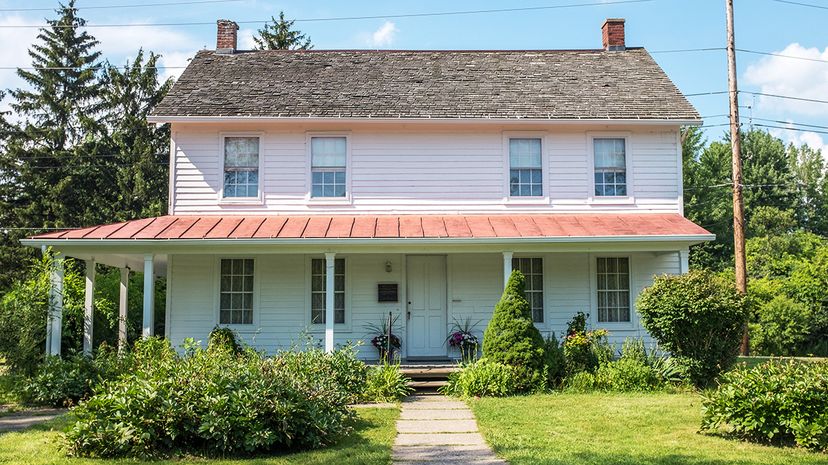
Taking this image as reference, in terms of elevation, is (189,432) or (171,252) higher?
(171,252)

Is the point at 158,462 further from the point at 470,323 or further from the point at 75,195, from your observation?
the point at 75,195

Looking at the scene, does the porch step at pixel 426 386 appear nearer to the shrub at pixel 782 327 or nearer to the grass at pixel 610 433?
the grass at pixel 610 433

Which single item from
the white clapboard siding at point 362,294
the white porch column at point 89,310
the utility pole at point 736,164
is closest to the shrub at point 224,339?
the white clapboard siding at point 362,294

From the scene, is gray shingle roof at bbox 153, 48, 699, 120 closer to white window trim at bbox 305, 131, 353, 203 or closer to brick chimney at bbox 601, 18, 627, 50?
brick chimney at bbox 601, 18, 627, 50

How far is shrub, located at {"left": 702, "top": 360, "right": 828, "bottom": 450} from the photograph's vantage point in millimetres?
7402

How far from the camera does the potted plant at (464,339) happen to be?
14.3 m

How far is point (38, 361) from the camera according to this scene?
1211 centimetres

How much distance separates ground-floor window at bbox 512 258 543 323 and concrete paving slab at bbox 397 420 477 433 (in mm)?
5899

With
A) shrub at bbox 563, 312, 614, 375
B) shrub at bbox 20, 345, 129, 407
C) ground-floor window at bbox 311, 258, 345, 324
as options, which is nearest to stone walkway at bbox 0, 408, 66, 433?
shrub at bbox 20, 345, 129, 407

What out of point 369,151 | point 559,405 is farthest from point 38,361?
point 559,405

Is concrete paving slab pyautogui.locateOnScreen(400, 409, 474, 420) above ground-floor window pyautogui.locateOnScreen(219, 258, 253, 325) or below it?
below

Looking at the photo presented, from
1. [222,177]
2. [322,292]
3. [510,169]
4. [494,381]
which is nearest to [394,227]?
[322,292]

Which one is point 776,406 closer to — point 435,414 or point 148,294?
point 435,414

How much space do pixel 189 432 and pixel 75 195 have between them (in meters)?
26.5
